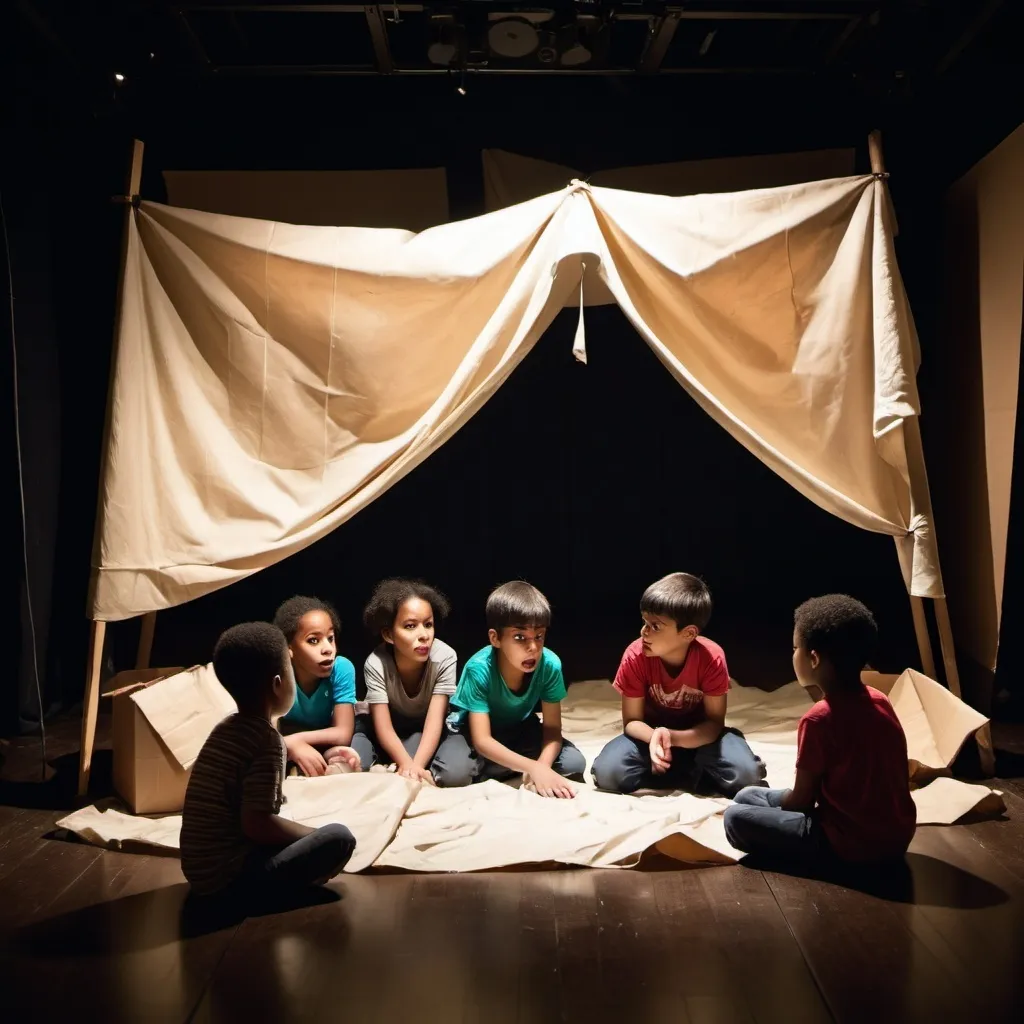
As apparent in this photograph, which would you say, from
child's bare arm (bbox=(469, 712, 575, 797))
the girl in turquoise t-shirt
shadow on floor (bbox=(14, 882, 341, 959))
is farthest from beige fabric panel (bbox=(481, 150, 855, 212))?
shadow on floor (bbox=(14, 882, 341, 959))

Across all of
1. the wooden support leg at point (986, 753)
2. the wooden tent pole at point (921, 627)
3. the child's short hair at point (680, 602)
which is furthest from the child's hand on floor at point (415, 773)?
the wooden support leg at point (986, 753)

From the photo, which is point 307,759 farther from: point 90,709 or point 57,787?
point 57,787

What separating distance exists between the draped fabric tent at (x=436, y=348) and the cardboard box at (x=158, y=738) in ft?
0.82

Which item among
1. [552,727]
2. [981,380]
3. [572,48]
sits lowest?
[552,727]

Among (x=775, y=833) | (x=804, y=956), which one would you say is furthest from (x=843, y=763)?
(x=804, y=956)

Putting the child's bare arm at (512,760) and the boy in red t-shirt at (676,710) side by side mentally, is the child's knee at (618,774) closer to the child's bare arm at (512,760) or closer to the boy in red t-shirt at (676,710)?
the boy in red t-shirt at (676,710)

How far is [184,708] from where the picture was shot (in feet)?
9.56

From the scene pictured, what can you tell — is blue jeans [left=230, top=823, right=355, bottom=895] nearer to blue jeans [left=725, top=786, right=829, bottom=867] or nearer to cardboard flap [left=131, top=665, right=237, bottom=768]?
cardboard flap [left=131, top=665, right=237, bottom=768]

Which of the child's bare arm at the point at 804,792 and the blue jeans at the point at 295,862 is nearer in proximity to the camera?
the blue jeans at the point at 295,862

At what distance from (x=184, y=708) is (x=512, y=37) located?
2.60 m

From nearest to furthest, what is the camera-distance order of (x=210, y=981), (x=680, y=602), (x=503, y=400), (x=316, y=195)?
(x=210, y=981)
(x=680, y=602)
(x=316, y=195)
(x=503, y=400)

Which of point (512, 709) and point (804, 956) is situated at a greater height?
point (512, 709)

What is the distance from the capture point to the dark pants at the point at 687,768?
2.98 meters

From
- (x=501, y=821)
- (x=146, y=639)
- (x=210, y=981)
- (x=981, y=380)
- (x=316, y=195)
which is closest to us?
(x=210, y=981)
